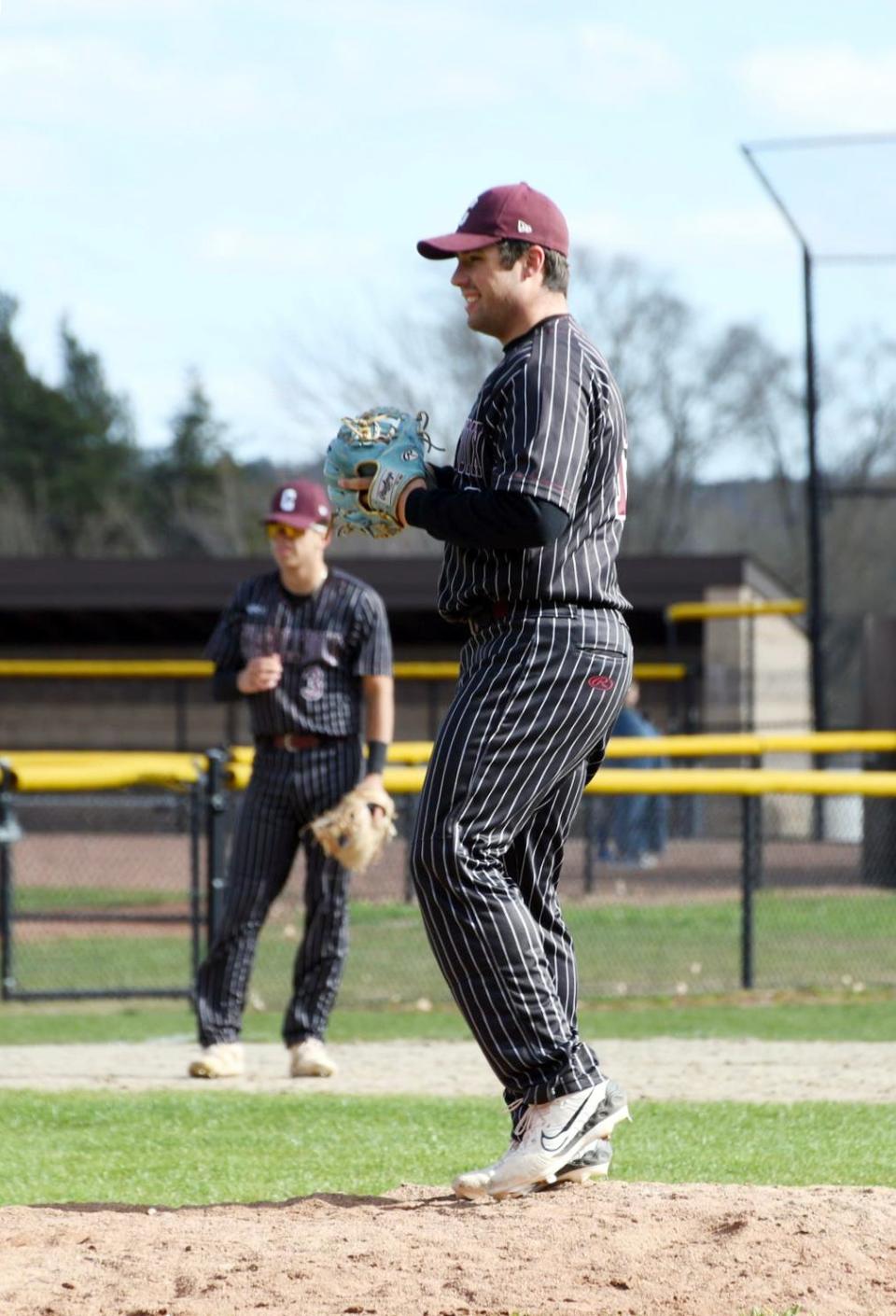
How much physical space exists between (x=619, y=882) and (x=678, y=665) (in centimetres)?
817

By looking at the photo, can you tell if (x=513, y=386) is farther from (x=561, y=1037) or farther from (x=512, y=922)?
(x=561, y=1037)

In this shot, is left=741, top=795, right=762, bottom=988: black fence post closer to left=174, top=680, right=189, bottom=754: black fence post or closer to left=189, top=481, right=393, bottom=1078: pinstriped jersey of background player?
left=189, top=481, right=393, bottom=1078: pinstriped jersey of background player

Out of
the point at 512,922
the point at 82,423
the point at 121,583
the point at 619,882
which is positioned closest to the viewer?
the point at 512,922

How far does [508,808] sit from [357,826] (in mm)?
2696

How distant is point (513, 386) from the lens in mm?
3916

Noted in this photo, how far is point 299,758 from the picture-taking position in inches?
269

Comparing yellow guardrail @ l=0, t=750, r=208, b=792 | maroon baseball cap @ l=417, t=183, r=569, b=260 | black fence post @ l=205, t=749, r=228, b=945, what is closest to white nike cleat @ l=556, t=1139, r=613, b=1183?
maroon baseball cap @ l=417, t=183, r=569, b=260

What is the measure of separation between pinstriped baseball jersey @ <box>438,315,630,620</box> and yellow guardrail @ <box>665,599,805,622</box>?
57.4 ft

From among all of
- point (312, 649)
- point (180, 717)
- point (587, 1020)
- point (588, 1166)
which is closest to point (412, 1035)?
point (587, 1020)

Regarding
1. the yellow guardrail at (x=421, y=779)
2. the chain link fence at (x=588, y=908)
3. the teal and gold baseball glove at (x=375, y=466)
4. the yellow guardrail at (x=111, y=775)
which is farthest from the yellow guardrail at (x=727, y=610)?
the teal and gold baseball glove at (x=375, y=466)

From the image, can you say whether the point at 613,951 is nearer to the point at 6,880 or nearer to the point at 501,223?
the point at 6,880

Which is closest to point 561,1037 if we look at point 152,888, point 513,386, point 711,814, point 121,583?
point 513,386

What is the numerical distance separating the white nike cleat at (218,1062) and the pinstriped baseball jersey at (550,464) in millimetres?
3246

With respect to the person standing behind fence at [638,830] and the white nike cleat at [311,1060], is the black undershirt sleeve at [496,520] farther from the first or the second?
the person standing behind fence at [638,830]
